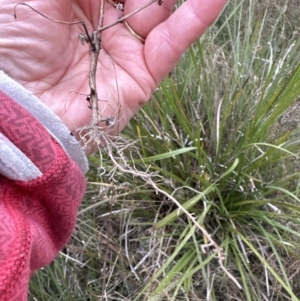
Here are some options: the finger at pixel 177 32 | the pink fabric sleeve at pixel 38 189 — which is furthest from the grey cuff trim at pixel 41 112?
the finger at pixel 177 32

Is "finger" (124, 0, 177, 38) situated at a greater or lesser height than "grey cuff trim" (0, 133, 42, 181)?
greater

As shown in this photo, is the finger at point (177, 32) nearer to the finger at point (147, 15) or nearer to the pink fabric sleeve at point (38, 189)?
the finger at point (147, 15)

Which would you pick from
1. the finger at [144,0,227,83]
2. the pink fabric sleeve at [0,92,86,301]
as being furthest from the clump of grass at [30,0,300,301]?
the pink fabric sleeve at [0,92,86,301]

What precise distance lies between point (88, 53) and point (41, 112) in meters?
0.18

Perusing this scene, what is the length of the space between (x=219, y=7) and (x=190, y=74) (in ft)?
1.00

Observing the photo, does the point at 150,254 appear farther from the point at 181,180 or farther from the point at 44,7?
the point at 44,7

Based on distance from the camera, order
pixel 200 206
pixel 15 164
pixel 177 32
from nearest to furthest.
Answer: pixel 15 164 < pixel 177 32 < pixel 200 206

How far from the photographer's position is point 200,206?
35.6 inches

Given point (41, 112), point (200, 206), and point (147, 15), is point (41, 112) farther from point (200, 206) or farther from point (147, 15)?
point (200, 206)

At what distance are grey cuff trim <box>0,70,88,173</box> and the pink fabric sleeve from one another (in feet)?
0.11

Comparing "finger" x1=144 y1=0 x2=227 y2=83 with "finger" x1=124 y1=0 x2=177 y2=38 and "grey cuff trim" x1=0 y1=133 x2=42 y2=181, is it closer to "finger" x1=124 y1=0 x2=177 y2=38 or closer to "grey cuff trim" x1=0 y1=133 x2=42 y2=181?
"finger" x1=124 y1=0 x2=177 y2=38

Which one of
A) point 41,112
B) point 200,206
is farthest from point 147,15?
point 200,206

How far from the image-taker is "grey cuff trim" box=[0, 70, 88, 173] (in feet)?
1.92

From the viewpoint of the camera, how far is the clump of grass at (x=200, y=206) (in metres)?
0.85
